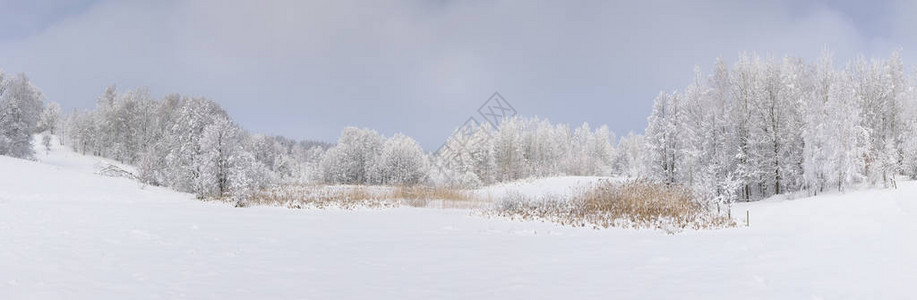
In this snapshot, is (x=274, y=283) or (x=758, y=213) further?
(x=758, y=213)

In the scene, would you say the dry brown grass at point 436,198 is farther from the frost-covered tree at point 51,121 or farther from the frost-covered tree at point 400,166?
the frost-covered tree at point 51,121

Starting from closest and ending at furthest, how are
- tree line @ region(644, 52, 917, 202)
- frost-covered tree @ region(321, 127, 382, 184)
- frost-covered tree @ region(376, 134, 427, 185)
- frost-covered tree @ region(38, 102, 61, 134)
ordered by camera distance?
tree line @ region(644, 52, 917, 202) → frost-covered tree @ region(376, 134, 427, 185) → frost-covered tree @ region(321, 127, 382, 184) → frost-covered tree @ region(38, 102, 61, 134)

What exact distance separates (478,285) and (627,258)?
3477mm

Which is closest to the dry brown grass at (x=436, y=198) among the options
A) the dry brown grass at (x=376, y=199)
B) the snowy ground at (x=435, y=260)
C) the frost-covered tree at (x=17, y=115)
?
the dry brown grass at (x=376, y=199)

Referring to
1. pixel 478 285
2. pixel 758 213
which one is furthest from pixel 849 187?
pixel 478 285

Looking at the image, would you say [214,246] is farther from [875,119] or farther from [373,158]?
[373,158]

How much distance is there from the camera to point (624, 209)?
16.4 meters

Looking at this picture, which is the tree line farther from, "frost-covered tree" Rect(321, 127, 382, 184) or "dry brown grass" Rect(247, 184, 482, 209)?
"frost-covered tree" Rect(321, 127, 382, 184)

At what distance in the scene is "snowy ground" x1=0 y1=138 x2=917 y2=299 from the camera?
5684 millimetres

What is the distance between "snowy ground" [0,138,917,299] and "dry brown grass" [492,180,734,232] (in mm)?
1579

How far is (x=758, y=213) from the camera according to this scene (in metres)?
18.0

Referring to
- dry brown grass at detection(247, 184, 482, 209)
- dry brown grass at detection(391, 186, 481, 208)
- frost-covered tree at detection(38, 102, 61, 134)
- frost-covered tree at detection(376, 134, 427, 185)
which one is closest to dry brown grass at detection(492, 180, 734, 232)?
dry brown grass at detection(391, 186, 481, 208)

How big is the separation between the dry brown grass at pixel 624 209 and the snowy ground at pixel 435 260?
1.58 metres

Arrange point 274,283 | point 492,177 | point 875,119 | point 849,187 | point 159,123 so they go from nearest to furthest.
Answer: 1. point 274,283
2. point 849,187
3. point 875,119
4. point 159,123
5. point 492,177
